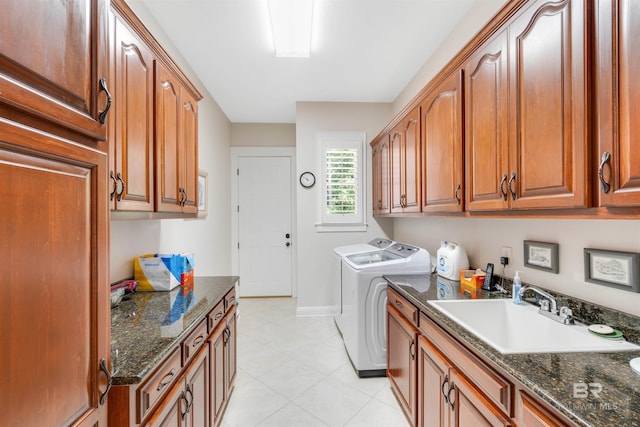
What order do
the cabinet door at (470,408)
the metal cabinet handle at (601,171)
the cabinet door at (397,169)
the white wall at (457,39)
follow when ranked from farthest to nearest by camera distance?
the cabinet door at (397,169) → the white wall at (457,39) → the cabinet door at (470,408) → the metal cabinet handle at (601,171)

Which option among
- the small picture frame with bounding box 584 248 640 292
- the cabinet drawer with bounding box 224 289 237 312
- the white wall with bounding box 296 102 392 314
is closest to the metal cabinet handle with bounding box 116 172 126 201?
the cabinet drawer with bounding box 224 289 237 312

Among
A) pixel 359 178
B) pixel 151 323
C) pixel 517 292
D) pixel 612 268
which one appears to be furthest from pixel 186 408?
pixel 359 178

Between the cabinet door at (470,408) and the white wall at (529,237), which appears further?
the white wall at (529,237)

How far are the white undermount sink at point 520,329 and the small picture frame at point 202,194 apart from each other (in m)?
2.44

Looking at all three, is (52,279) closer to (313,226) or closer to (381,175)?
(381,175)

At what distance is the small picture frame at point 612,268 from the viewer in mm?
1114

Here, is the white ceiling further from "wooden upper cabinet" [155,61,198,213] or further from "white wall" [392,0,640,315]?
"wooden upper cabinet" [155,61,198,213]

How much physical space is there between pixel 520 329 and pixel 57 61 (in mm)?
1941

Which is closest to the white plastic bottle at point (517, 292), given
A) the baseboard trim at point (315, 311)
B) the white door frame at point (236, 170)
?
the baseboard trim at point (315, 311)

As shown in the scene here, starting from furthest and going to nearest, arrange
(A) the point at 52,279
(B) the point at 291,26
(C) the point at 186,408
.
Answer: (B) the point at 291,26 → (C) the point at 186,408 → (A) the point at 52,279

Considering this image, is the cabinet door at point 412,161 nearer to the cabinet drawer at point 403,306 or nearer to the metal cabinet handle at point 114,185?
the cabinet drawer at point 403,306

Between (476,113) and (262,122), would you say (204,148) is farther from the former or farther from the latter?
(476,113)

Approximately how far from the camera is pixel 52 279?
0.62 m

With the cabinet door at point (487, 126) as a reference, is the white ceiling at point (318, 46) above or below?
above
